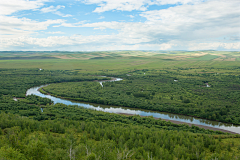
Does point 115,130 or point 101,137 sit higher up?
point 115,130

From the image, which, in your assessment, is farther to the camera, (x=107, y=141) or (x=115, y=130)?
(x=115, y=130)

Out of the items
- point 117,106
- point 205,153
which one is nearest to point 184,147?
point 205,153

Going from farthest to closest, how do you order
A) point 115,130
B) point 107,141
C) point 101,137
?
point 115,130 < point 101,137 < point 107,141

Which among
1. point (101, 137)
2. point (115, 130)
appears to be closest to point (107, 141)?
point (101, 137)

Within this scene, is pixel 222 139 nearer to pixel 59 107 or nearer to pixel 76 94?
pixel 59 107

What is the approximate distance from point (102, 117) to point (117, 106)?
19883mm

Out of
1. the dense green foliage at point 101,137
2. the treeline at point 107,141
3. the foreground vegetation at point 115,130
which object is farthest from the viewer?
the foreground vegetation at point 115,130

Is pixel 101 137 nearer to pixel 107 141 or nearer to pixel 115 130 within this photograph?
pixel 115 130

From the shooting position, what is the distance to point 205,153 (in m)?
44.1

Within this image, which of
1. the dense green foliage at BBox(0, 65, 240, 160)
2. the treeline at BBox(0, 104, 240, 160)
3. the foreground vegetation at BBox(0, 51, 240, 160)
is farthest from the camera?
the foreground vegetation at BBox(0, 51, 240, 160)

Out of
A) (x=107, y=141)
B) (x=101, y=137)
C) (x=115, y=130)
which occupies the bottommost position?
(x=101, y=137)

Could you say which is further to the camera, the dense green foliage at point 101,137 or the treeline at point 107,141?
the dense green foliage at point 101,137

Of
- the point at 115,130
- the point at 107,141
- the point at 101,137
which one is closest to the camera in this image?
the point at 107,141

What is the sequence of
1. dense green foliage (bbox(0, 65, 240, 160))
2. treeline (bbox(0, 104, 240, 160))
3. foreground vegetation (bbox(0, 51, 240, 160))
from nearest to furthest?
treeline (bbox(0, 104, 240, 160)) < dense green foliage (bbox(0, 65, 240, 160)) < foreground vegetation (bbox(0, 51, 240, 160))
